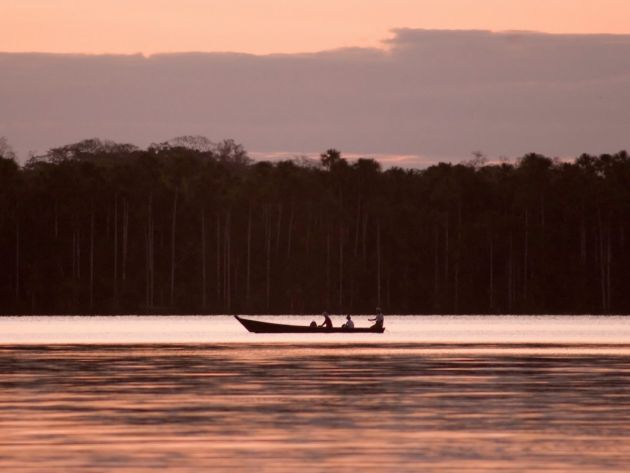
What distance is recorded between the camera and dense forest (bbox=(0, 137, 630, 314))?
130 metres

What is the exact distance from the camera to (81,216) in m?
127

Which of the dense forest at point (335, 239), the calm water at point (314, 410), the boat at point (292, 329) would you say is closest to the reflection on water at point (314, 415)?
the calm water at point (314, 410)

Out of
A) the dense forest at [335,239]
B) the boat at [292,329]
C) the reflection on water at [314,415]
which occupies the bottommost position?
the reflection on water at [314,415]

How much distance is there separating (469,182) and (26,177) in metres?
42.1

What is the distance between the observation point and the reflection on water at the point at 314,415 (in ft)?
72.1

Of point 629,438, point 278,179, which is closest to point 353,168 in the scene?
point 278,179

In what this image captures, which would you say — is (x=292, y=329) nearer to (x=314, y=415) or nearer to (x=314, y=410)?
(x=314, y=410)

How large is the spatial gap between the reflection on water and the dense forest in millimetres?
80001

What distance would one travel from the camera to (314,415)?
2859 centimetres

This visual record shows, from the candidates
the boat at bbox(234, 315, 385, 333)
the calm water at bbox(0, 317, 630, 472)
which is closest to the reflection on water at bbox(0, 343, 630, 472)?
the calm water at bbox(0, 317, 630, 472)

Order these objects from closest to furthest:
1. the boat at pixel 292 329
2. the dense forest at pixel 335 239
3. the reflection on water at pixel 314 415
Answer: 1. the reflection on water at pixel 314 415
2. the boat at pixel 292 329
3. the dense forest at pixel 335 239

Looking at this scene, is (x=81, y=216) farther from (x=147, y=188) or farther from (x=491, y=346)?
(x=491, y=346)

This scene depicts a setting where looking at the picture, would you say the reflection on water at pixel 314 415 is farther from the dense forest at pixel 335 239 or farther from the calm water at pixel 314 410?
the dense forest at pixel 335 239

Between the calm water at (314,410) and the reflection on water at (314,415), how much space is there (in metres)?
0.04
